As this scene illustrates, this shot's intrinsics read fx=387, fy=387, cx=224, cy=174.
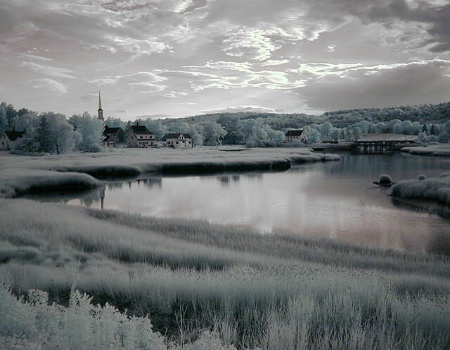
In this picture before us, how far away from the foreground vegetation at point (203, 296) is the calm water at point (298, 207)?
15.1ft

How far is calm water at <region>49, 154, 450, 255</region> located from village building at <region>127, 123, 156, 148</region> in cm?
7862

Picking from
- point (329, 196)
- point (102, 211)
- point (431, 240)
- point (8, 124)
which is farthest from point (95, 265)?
point (8, 124)

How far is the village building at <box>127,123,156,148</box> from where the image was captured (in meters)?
125

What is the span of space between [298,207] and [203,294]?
23787 millimetres

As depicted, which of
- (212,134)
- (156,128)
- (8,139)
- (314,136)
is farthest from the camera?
(314,136)

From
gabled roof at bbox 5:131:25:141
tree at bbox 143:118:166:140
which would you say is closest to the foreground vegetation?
gabled roof at bbox 5:131:25:141

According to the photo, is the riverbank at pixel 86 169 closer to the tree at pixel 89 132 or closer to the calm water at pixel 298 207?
the calm water at pixel 298 207

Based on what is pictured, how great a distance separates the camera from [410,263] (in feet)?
50.4

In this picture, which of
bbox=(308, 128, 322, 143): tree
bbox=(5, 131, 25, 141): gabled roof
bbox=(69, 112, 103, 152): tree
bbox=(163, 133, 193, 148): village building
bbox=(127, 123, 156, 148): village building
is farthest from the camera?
bbox=(308, 128, 322, 143): tree

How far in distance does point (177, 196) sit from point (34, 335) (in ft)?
104

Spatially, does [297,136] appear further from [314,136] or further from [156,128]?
[156,128]

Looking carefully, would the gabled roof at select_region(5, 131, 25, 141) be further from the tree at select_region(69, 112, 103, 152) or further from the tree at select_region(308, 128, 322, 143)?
the tree at select_region(308, 128, 322, 143)

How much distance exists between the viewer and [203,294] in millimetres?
7441

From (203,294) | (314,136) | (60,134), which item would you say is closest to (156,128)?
(314,136)
